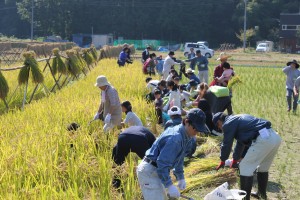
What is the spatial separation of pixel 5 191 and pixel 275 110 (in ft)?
27.6

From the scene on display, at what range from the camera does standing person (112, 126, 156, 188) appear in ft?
15.8

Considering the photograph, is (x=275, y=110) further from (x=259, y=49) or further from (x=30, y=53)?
(x=259, y=49)

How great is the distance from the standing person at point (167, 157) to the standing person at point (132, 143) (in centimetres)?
92

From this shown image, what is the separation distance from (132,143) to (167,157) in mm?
1393

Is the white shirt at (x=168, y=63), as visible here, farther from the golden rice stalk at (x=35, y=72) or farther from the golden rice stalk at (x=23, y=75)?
the golden rice stalk at (x=23, y=75)

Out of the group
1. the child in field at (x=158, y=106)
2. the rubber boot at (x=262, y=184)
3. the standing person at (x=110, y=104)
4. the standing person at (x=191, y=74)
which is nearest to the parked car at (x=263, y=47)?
the standing person at (x=191, y=74)

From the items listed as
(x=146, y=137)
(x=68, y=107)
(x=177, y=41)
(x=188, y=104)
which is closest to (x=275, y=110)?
(x=188, y=104)

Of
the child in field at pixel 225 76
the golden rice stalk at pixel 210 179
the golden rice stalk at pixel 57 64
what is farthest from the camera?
the golden rice stalk at pixel 57 64

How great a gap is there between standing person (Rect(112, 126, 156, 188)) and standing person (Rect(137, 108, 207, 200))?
0.92 m

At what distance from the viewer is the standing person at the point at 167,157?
3.49m

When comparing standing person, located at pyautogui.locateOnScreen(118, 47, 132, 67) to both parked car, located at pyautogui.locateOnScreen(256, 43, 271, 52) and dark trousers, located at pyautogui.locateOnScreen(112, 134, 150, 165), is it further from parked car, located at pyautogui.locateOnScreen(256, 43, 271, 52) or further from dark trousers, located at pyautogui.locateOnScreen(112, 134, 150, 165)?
parked car, located at pyautogui.locateOnScreen(256, 43, 271, 52)

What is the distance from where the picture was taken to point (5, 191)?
3.73 meters

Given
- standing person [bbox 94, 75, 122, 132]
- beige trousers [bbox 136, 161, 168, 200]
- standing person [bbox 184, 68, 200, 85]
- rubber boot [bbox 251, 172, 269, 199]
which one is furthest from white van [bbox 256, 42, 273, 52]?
beige trousers [bbox 136, 161, 168, 200]

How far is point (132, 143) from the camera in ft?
15.9
